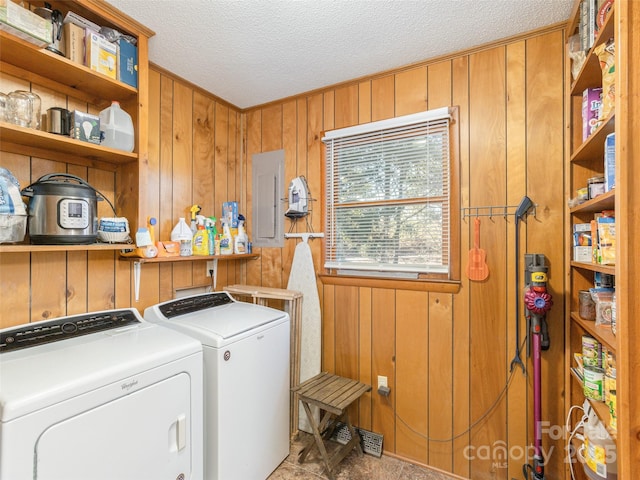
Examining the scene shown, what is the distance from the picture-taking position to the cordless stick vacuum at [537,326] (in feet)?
4.95

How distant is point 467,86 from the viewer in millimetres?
1865

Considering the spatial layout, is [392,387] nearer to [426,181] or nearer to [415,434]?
[415,434]

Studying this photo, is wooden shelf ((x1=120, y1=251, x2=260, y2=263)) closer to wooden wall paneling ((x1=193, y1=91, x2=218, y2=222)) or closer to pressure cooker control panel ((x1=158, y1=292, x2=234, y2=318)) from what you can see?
pressure cooker control panel ((x1=158, y1=292, x2=234, y2=318))

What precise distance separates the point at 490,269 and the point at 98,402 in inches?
76.2

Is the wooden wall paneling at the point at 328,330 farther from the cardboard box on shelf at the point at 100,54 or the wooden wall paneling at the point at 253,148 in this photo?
the cardboard box on shelf at the point at 100,54

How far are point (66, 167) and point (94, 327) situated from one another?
835mm

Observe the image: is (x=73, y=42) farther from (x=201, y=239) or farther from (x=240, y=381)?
(x=240, y=381)

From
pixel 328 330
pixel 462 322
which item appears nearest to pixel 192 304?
pixel 328 330

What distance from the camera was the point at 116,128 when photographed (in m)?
1.68

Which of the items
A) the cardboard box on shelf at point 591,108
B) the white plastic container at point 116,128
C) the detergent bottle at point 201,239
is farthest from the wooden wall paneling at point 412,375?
the white plastic container at point 116,128

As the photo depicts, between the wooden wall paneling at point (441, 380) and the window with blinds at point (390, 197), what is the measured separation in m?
0.22

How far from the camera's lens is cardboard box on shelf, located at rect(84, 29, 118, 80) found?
59.9 inches

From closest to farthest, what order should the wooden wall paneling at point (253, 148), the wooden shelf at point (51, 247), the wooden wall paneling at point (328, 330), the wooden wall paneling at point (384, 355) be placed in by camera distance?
the wooden shelf at point (51, 247) → the wooden wall paneling at point (384, 355) → the wooden wall paneling at point (328, 330) → the wooden wall paneling at point (253, 148)

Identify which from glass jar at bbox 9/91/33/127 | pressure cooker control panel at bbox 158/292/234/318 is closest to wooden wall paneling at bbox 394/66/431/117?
pressure cooker control panel at bbox 158/292/234/318
